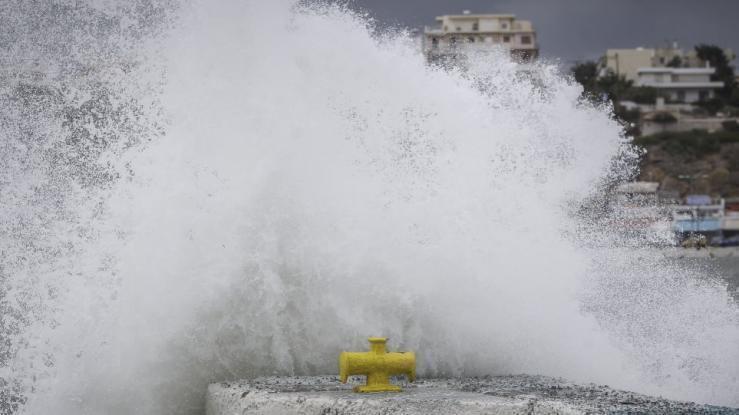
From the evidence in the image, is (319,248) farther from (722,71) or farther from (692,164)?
(722,71)

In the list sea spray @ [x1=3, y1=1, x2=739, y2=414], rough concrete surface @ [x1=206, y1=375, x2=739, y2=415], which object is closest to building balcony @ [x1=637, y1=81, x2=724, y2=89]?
sea spray @ [x1=3, y1=1, x2=739, y2=414]

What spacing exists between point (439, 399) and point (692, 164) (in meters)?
103

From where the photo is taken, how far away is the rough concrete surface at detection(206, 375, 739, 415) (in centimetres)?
566

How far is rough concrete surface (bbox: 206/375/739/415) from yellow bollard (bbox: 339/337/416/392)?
13 centimetres

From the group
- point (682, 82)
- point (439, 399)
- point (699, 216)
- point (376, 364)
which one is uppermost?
point (682, 82)

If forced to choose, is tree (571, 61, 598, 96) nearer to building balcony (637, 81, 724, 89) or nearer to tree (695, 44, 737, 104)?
building balcony (637, 81, 724, 89)

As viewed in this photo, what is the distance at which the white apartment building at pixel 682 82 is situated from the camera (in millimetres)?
128500

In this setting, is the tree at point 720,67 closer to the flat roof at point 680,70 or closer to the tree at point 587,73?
the flat roof at point 680,70

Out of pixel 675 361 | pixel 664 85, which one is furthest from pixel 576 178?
pixel 664 85

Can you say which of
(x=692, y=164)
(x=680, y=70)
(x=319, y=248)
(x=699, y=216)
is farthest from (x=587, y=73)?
(x=319, y=248)

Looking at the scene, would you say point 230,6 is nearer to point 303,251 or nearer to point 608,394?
point 303,251

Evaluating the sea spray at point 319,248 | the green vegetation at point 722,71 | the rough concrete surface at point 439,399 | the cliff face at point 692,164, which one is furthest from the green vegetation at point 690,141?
the rough concrete surface at point 439,399

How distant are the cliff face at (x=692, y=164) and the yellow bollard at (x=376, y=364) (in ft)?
308

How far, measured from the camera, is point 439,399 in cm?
603
